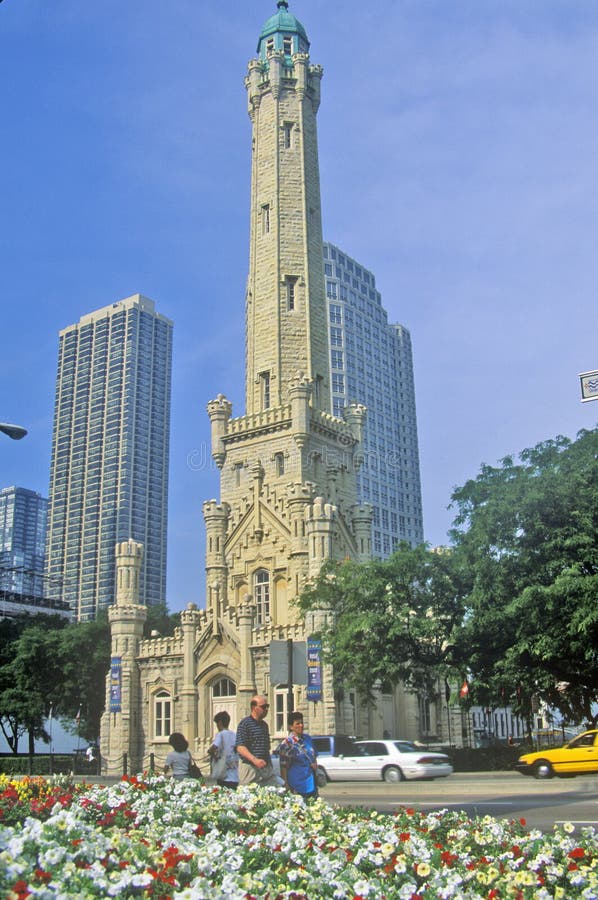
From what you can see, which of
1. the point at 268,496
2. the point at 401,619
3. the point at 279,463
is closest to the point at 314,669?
the point at 401,619

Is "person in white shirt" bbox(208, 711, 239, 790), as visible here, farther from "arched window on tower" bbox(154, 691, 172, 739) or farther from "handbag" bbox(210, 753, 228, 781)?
"arched window on tower" bbox(154, 691, 172, 739)

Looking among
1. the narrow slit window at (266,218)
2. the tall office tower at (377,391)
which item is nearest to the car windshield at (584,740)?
the narrow slit window at (266,218)

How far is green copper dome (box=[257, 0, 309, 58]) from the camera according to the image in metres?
57.4

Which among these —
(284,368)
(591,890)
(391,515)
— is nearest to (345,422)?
(284,368)

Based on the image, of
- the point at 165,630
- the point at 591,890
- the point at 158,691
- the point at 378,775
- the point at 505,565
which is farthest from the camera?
the point at 165,630

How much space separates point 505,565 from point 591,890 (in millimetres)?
24609

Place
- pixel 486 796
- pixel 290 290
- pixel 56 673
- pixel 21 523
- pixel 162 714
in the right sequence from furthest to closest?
pixel 21 523
pixel 56 673
pixel 290 290
pixel 162 714
pixel 486 796

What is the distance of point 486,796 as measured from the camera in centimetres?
2266

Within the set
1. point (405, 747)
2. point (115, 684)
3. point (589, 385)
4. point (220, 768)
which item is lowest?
point (405, 747)

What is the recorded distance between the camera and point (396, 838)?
8.91 metres

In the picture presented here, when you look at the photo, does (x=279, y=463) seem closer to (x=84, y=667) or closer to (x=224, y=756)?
(x=84, y=667)

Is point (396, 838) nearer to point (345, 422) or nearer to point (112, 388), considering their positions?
point (345, 422)

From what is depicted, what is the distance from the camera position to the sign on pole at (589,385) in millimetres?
Result: 13188

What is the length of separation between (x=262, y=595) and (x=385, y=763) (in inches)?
747
